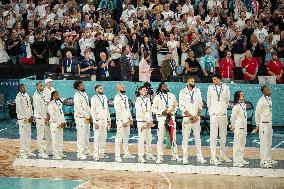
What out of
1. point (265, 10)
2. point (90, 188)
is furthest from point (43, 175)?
point (265, 10)

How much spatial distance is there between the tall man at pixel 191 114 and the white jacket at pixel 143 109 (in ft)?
3.66

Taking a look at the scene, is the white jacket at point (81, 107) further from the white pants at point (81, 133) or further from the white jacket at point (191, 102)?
the white jacket at point (191, 102)

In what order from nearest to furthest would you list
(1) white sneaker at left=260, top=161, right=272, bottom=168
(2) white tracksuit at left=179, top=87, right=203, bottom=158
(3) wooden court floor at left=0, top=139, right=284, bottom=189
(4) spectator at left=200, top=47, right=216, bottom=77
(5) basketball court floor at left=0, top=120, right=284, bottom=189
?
1. (3) wooden court floor at left=0, top=139, right=284, bottom=189
2. (5) basketball court floor at left=0, top=120, right=284, bottom=189
3. (1) white sneaker at left=260, top=161, right=272, bottom=168
4. (2) white tracksuit at left=179, top=87, right=203, bottom=158
5. (4) spectator at left=200, top=47, right=216, bottom=77

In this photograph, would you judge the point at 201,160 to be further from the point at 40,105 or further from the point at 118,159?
the point at 40,105

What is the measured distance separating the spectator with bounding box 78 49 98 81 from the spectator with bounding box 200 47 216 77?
451cm

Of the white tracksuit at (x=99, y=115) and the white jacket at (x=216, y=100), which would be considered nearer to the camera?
the white jacket at (x=216, y=100)

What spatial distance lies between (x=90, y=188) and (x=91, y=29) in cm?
1277

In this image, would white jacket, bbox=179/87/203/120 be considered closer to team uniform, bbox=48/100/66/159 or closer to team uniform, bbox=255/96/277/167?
team uniform, bbox=255/96/277/167

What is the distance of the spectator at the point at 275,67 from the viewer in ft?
96.8

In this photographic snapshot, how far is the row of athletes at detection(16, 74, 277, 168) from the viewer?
23.5m

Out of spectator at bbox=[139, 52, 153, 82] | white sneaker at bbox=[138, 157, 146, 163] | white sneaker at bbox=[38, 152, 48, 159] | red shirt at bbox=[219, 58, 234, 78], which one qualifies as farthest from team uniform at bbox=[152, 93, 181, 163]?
spectator at bbox=[139, 52, 153, 82]

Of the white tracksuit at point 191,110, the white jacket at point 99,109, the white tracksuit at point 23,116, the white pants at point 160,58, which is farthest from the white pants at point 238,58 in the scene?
the white tracksuit at point 23,116

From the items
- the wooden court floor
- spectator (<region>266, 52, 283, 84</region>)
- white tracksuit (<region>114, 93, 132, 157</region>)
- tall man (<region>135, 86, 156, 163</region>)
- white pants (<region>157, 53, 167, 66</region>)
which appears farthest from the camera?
white pants (<region>157, 53, 167, 66</region>)

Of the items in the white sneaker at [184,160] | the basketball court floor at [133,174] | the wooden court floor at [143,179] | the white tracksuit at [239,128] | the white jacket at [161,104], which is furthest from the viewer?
the white jacket at [161,104]
